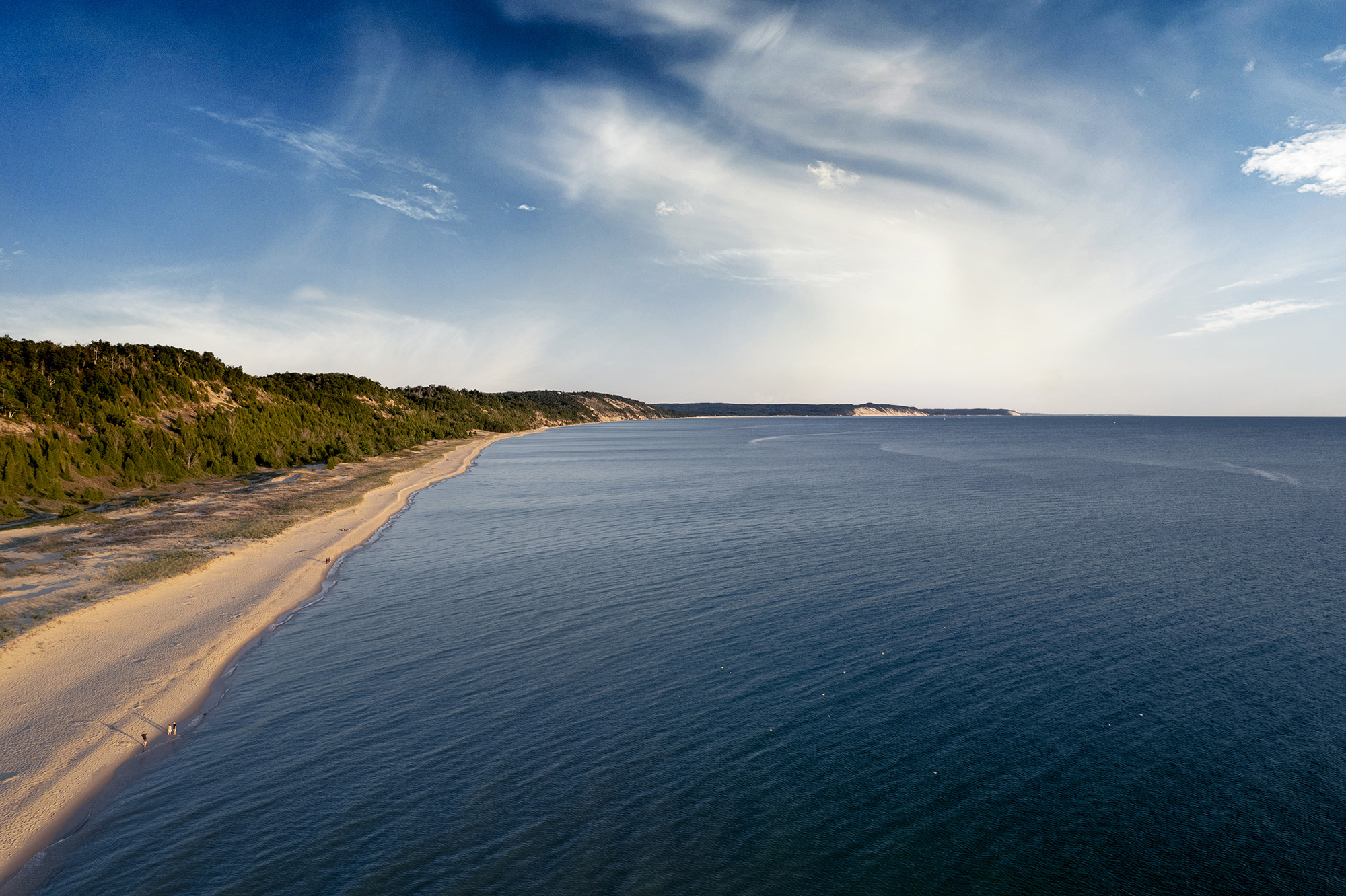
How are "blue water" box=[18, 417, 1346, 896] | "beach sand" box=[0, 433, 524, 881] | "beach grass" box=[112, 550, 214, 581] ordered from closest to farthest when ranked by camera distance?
"blue water" box=[18, 417, 1346, 896] → "beach sand" box=[0, 433, 524, 881] → "beach grass" box=[112, 550, 214, 581]

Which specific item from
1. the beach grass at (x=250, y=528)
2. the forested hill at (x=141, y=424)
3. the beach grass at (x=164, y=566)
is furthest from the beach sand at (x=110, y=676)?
the forested hill at (x=141, y=424)

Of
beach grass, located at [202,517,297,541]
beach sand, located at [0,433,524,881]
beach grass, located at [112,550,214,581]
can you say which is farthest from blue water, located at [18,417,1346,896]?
beach grass, located at [202,517,297,541]

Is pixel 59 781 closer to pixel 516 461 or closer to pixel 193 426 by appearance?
pixel 193 426

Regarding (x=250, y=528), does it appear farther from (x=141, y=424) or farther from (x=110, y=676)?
(x=141, y=424)

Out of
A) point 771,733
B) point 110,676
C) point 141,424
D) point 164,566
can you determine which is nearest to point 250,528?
point 164,566

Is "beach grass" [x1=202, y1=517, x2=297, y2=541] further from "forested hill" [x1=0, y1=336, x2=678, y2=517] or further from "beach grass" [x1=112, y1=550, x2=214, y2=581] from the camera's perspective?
"forested hill" [x1=0, y1=336, x2=678, y2=517]

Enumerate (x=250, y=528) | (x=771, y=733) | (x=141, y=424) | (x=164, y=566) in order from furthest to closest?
(x=141, y=424)
(x=250, y=528)
(x=164, y=566)
(x=771, y=733)
